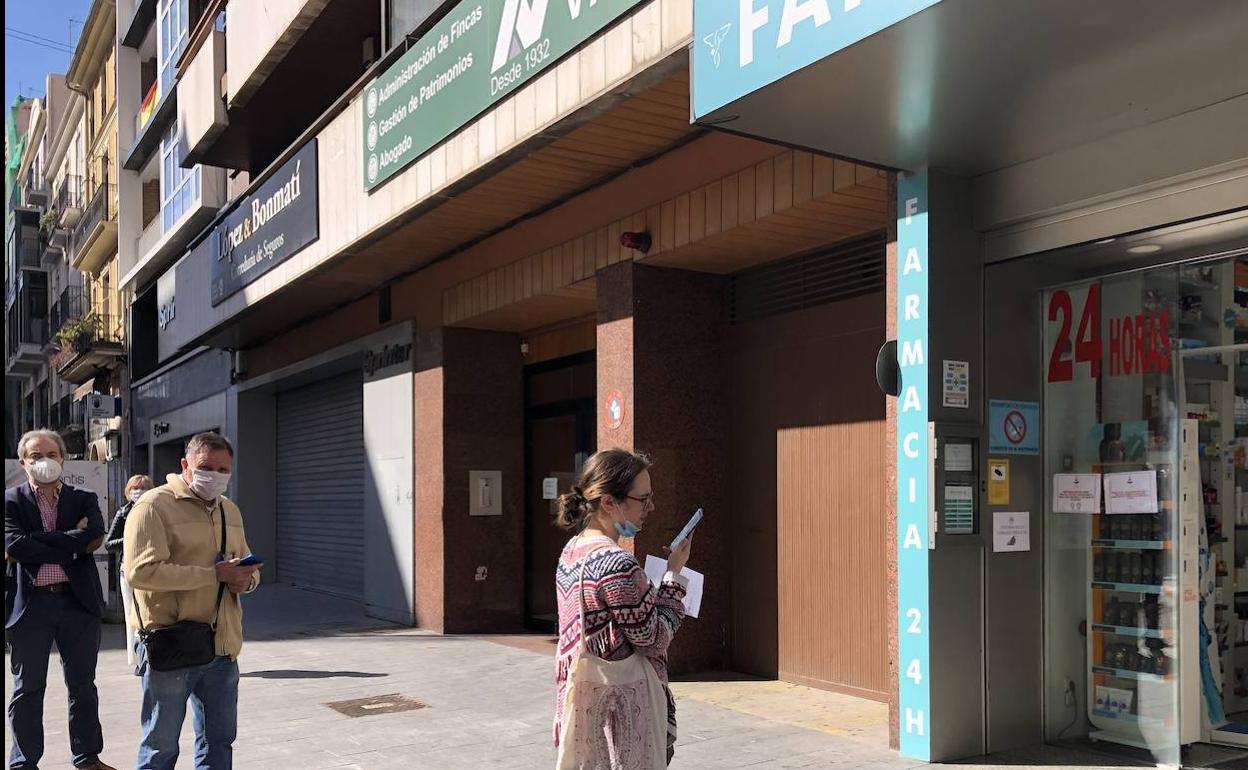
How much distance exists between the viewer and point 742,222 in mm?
8031

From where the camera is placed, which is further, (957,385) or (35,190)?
(35,190)

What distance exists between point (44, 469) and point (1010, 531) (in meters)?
5.18

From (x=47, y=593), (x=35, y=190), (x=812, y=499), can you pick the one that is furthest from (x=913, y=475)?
(x=35, y=190)

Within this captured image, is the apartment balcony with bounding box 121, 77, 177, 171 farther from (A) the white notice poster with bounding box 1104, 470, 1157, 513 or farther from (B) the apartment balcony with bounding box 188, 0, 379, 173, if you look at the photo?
(A) the white notice poster with bounding box 1104, 470, 1157, 513

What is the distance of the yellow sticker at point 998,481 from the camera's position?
644 centimetres

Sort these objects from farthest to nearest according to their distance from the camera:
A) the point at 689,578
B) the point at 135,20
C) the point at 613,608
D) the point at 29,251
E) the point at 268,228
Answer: the point at 29,251 → the point at 135,20 → the point at 268,228 → the point at 689,578 → the point at 613,608

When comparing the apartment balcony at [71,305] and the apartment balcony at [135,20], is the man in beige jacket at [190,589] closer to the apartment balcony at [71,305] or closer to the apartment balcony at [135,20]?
the apartment balcony at [135,20]

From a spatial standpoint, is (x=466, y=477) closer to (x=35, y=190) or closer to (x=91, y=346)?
(x=91, y=346)

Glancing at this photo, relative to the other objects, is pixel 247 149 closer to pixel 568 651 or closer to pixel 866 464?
pixel 866 464

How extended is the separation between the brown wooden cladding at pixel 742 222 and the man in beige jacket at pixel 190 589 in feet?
13.2

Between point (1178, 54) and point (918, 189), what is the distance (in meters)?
1.72

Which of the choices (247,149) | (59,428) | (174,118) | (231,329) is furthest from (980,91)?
(59,428)

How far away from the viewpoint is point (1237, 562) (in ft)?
22.0

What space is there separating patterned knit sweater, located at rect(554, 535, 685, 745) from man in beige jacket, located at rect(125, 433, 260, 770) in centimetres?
194
